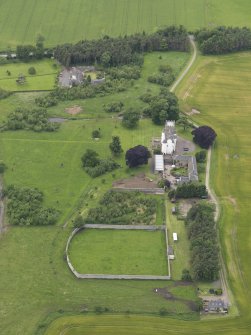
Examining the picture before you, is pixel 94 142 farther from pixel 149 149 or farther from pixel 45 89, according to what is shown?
pixel 45 89

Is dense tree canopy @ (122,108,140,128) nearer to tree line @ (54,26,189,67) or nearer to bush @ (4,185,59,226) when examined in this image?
tree line @ (54,26,189,67)

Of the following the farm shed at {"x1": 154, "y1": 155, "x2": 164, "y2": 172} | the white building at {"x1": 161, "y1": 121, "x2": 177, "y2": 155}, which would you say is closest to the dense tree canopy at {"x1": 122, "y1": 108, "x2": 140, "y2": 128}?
the white building at {"x1": 161, "y1": 121, "x2": 177, "y2": 155}

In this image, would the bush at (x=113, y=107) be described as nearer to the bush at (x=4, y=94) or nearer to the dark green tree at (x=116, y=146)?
the dark green tree at (x=116, y=146)

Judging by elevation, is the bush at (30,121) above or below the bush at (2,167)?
above

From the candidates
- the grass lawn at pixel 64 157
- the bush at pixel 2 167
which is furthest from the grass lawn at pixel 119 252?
the bush at pixel 2 167

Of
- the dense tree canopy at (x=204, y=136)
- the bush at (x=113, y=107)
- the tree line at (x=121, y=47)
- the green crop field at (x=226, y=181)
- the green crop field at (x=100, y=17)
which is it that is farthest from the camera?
the green crop field at (x=100, y=17)

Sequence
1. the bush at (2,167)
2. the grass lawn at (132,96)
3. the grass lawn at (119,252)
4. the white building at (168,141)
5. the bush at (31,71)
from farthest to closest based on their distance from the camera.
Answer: the bush at (31,71) → the grass lawn at (132,96) → the white building at (168,141) → the bush at (2,167) → the grass lawn at (119,252)

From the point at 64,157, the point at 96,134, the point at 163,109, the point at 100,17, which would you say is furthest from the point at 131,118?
the point at 100,17
